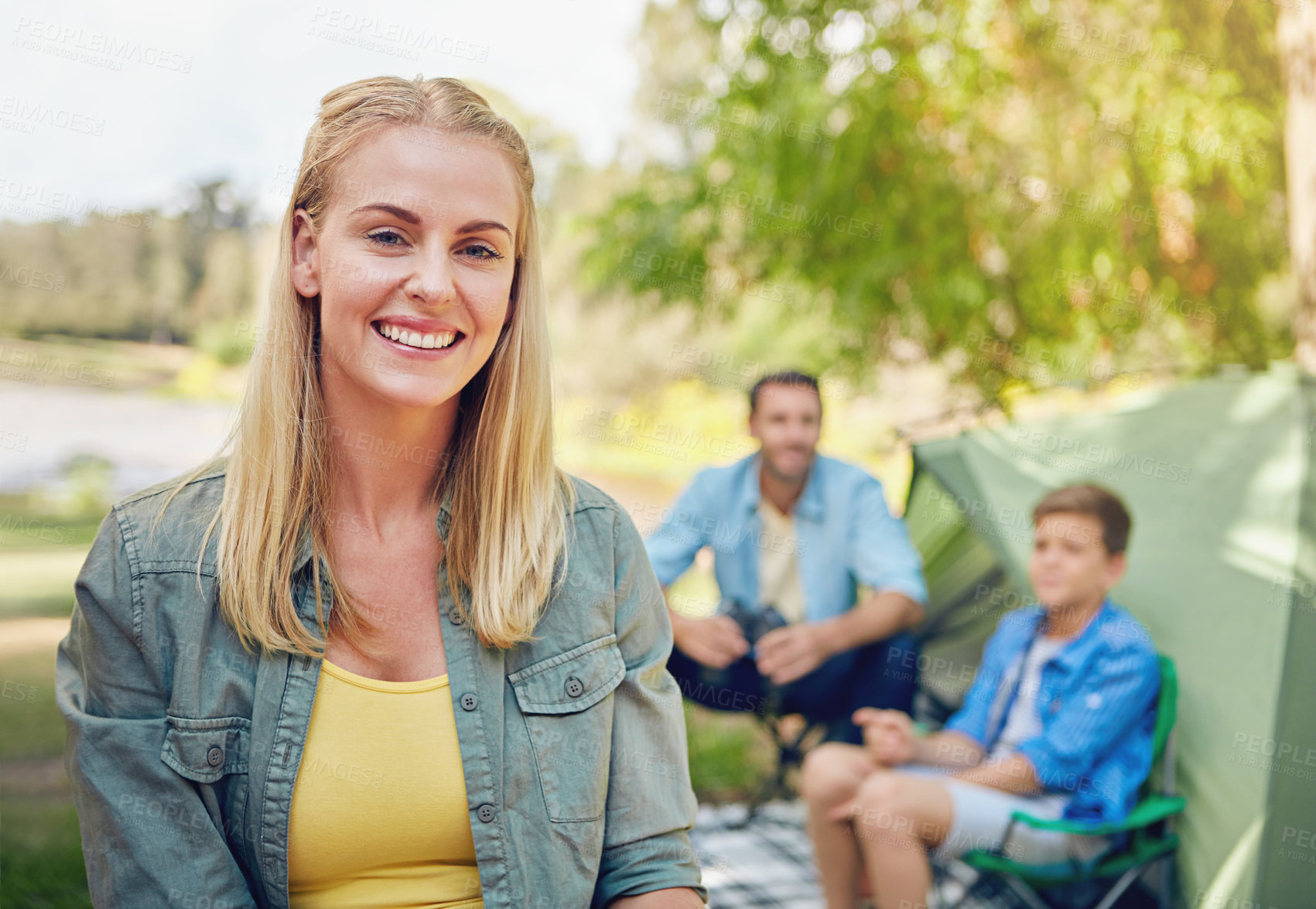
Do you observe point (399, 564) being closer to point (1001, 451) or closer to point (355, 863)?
point (355, 863)

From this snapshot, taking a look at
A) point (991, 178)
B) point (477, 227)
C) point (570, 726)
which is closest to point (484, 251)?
point (477, 227)

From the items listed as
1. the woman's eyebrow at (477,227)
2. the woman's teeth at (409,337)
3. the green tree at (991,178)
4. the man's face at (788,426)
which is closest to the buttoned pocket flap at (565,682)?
the woman's teeth at (409,337)

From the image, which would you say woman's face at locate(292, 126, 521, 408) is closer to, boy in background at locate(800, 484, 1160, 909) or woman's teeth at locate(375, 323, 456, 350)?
woman's teeth at locate(375, 323, 456, 350)

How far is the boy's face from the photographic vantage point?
270 cm

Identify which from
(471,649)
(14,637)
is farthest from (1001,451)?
(14,637)

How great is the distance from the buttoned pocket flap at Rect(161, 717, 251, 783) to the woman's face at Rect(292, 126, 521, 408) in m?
0.43

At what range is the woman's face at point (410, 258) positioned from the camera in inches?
44.8

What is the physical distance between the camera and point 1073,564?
271 cm

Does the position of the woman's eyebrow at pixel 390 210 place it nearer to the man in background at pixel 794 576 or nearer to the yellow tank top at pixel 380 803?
the yellow tank top at pixel 380 803

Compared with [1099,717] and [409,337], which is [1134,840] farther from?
[409,337]

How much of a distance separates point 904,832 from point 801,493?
51.5 inches

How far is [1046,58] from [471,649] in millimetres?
4718

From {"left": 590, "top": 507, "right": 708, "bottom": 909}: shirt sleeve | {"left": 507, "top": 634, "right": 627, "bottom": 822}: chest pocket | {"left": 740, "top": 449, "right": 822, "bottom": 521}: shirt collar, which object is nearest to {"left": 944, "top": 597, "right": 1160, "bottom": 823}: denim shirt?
{"left": 740, "top": 449, "right": 822, "bottom": 521}: shirt collar

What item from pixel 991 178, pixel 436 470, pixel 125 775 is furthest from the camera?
pixel 991 178
